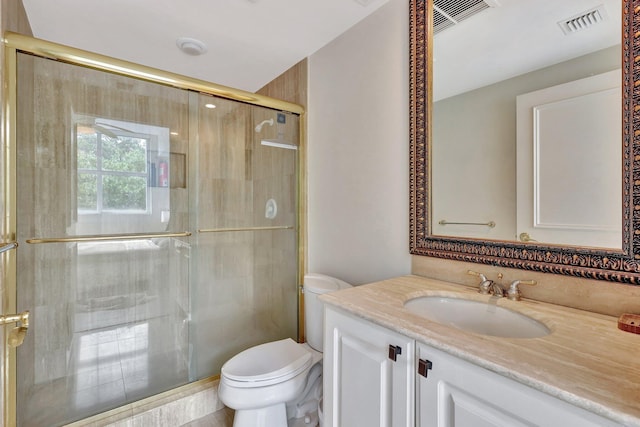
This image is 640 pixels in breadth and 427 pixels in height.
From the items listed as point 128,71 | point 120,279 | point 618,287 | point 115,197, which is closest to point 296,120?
point 128,71

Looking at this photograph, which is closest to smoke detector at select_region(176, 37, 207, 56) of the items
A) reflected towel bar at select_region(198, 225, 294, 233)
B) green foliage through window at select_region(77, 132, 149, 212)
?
green foliage through window at select_region(77, 132, 149, 212)

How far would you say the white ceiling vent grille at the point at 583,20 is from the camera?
922mm

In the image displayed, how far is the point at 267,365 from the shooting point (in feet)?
5.13

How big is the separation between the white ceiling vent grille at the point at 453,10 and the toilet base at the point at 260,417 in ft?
6.45

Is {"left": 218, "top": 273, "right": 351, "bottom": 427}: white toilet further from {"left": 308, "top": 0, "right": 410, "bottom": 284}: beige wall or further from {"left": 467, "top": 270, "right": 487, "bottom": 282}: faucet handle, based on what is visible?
{"left": 467, "top": 270, "right": 487, "bottom": 282}: faucet handle

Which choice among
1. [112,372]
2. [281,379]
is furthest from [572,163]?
[112,372]

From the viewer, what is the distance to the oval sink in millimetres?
937

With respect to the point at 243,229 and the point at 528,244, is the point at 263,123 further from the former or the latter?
the point at 528,244

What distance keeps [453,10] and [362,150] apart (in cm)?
75

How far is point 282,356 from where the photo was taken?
1.60 m

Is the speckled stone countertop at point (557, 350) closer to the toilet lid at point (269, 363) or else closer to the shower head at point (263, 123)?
the toilet lid at point (269, 363)

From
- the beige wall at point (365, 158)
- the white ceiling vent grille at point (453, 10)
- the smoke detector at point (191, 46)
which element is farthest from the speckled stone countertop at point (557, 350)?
the smoke detector at point (191, 46)

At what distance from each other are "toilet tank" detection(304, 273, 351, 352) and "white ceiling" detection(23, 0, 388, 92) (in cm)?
154

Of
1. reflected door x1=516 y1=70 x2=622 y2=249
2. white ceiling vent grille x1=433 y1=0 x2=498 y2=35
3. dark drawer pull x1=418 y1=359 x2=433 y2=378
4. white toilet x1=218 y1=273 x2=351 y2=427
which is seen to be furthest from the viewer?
white toilet x1=218 y1=273 x2=351 y2=427
